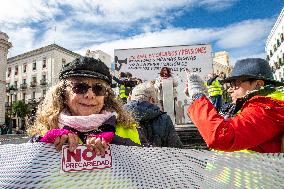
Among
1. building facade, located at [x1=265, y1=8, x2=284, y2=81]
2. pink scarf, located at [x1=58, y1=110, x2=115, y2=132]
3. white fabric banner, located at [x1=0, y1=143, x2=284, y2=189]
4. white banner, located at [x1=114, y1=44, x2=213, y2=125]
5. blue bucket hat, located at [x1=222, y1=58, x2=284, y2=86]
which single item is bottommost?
white fabric banner, located at [x1=0, y1=143, x2=284, y2=189]

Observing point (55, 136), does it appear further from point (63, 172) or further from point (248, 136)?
point (248, 136)

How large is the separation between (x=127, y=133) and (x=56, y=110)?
1.54 ft

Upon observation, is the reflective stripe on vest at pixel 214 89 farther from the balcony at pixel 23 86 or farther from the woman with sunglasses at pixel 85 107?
the balcony at pixel 23 86

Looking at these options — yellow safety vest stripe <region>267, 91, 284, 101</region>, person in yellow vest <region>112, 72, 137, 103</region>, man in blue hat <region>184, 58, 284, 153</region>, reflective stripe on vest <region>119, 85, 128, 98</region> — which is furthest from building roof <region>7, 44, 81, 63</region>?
yellow safety vest stripe <region>267, 91, 284, 101</region>

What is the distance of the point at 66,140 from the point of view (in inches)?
58.2

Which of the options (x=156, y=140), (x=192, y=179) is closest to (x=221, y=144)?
(x=192, y=179)

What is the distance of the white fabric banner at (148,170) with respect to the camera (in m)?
1.42

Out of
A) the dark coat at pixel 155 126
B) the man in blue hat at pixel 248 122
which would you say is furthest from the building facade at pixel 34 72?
the man in blue hat at pixel 248 122

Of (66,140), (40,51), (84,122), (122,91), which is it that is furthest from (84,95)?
(40,51)

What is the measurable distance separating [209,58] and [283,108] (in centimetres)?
997

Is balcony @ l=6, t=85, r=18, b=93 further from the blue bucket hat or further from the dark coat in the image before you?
the blue bucket hat

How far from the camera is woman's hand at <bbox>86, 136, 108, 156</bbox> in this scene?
1.48m

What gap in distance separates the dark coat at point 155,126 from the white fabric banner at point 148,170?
1484 mm

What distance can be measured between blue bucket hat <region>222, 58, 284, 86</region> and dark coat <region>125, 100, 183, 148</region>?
112 centimetres
